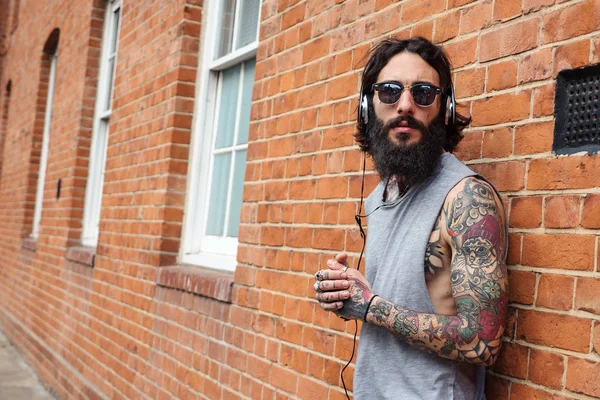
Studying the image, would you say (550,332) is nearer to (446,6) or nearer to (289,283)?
(446,6)

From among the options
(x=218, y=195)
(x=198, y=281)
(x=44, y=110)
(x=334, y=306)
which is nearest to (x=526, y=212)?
(x=334, y=306)

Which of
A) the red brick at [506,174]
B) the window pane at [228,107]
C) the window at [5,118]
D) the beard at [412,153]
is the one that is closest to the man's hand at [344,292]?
the beard at [412,153]

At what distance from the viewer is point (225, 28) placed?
5125 mm

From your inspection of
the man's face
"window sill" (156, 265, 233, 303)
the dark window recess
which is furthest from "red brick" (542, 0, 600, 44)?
"window sill" (156, 265, 233, 303)

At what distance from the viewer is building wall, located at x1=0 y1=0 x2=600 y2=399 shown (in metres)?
2.16

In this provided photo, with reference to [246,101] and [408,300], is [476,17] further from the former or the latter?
[246,101]

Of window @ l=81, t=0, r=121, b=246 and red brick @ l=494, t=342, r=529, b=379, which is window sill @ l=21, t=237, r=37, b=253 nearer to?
window @ l=81, t=0, r=121, b=246

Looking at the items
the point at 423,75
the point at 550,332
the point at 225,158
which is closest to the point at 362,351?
the point at 550,332

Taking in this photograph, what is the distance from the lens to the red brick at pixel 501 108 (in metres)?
2.33

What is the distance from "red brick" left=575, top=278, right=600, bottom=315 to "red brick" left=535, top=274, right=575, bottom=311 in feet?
0.08

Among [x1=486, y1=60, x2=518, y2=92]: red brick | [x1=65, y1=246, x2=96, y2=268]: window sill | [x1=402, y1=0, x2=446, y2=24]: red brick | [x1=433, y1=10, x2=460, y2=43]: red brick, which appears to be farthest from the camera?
[x1=65, y1=246, x2=96, y2=268]: window sill

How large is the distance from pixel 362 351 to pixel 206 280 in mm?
2212

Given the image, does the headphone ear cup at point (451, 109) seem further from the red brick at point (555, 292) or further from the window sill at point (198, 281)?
the window sill at point (198, 281)

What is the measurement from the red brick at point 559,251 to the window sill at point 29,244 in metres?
8.26
